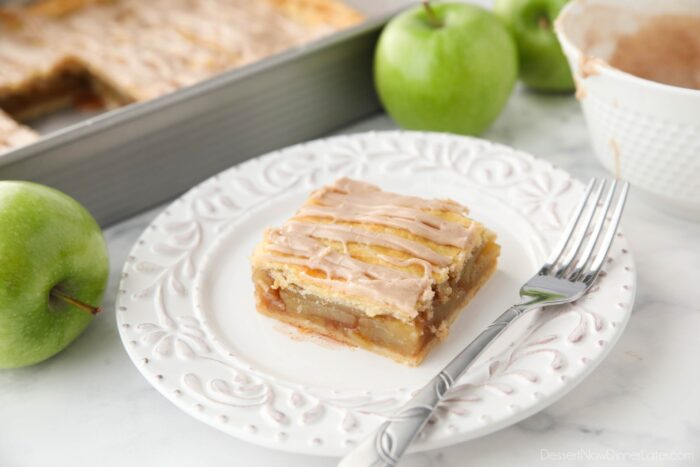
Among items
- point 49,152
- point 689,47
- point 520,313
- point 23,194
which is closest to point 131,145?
point 49,152

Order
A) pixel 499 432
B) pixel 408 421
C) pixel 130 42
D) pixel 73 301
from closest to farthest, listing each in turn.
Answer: pixel 408 421
pixel 499 432
pixel 73 301
pixel 130 42

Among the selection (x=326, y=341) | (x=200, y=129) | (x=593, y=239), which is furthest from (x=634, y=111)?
(x=200, y=129)

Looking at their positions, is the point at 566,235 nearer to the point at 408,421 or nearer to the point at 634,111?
the point at 634,111


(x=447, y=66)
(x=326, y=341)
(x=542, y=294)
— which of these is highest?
(x=447, y=66)

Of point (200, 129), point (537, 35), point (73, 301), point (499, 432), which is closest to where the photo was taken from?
point (499, 432)

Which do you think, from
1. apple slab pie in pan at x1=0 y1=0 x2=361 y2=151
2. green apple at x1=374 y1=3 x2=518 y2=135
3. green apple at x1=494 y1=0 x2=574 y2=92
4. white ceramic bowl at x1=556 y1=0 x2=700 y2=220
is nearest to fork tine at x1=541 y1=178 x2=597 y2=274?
white ceramic bowl at x1=556 y1=0 x2=700 y2=220

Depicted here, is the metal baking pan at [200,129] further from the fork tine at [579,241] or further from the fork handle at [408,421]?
the fork handle at [408,421]

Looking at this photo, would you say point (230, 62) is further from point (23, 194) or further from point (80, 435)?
point (80, 435)

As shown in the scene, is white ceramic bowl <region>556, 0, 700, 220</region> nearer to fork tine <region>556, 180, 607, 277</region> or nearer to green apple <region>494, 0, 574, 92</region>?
fork tine <region>556, 180, 607, 277</region>
